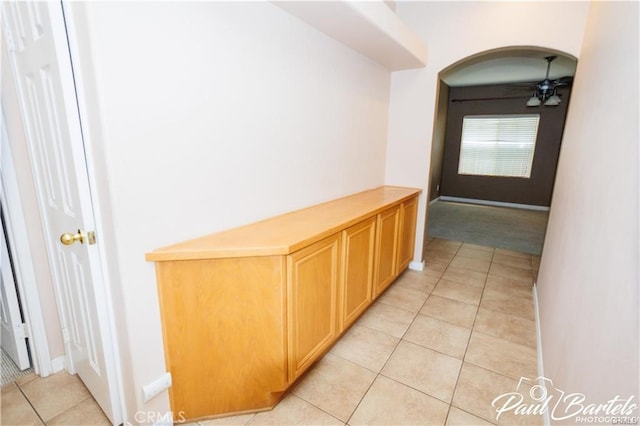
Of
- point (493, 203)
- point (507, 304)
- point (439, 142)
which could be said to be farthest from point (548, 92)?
point (507, 304)

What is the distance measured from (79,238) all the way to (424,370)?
192 centimetres

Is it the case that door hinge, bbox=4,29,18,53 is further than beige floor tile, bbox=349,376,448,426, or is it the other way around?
beige floor tile, bbox=349,376,448,426

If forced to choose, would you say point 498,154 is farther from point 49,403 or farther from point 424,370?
point 49,403

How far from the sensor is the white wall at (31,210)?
1521 mm

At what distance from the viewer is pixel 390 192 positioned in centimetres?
297

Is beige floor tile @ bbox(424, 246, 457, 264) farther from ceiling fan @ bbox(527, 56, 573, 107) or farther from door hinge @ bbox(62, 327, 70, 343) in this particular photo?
ceiling fan @ bbox(527, 56, 573, 107)

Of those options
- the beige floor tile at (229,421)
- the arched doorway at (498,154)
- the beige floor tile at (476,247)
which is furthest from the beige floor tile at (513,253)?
the beige floor tile at (229,421)

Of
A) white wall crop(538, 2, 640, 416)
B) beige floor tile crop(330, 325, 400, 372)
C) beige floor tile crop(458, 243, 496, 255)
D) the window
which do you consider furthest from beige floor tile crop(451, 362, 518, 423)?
the window

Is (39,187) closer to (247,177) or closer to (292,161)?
(247,177)

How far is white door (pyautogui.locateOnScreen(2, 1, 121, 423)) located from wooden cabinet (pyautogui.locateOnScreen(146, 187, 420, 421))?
0.28 meters

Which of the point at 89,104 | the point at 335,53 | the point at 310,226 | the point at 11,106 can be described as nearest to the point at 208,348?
the point at 310,226

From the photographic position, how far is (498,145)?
6.74m

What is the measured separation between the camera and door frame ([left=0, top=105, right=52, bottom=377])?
160 centimetres

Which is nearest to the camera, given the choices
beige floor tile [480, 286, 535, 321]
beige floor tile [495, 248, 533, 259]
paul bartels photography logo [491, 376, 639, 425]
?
paul bartels photography logo [491, 376, 639, 425]
